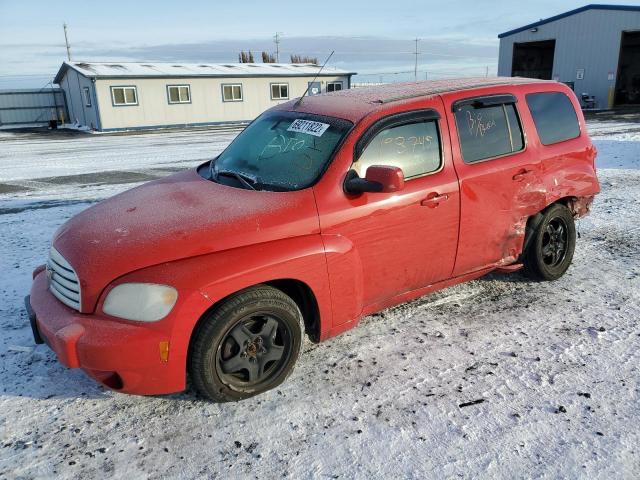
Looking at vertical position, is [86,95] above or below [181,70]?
below

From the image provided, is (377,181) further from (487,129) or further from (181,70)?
(181,70)

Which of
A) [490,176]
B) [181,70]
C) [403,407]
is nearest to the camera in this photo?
[403,407]

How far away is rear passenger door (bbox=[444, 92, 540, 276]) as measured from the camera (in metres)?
3.79

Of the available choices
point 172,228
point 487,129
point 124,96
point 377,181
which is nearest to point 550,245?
point 487,129

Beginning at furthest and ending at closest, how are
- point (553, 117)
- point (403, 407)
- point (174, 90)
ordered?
point (174, 90), point (553, 117), point (403, 407)

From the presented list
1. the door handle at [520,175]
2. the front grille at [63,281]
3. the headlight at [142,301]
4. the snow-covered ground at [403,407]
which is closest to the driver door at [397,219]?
the snow-covered ground at [403,407]

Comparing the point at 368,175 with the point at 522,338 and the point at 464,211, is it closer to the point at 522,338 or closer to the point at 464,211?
the point at 464,211

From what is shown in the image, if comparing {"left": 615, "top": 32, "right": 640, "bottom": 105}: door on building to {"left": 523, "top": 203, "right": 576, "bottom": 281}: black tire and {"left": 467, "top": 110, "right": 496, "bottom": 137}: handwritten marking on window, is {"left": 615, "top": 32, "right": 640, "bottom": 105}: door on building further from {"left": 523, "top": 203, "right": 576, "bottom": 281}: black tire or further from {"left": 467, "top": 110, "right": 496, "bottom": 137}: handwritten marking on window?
{"left": 467, "top": 110, "right": 496, "bottom": 137}: handwritten marking on window

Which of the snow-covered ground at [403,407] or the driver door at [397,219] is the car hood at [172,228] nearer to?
the driver door at [397,219]

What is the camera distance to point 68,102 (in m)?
33.2

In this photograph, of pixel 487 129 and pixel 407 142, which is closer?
pixel 407 142

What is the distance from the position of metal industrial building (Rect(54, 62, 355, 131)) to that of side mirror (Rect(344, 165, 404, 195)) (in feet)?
78.1

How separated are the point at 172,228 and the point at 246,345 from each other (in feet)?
2.74

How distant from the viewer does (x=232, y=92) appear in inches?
1238
